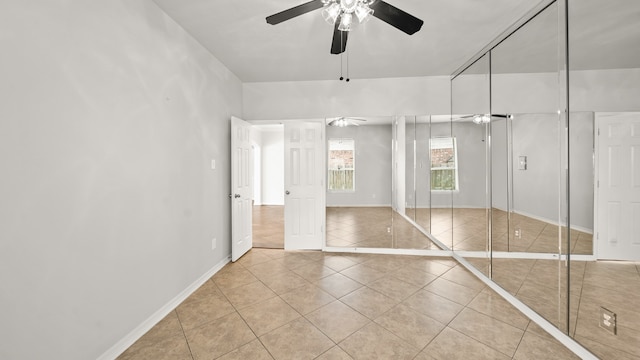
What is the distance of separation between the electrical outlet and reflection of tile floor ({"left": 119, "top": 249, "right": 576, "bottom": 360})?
32 cm

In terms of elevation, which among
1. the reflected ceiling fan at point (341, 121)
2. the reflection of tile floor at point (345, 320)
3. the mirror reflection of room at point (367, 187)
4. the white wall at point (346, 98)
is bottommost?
the reflection of tile floor at point (345, 320)

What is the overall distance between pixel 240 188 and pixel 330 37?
237 centimetres

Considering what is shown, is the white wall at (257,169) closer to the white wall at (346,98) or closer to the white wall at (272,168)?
the white wall at (272,168)

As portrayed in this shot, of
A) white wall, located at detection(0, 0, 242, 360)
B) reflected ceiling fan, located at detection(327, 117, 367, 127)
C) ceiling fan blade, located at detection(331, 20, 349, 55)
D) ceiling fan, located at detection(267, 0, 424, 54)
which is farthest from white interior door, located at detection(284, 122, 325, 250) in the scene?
ceiling fan, located at detection(267, 0, 424, 54)

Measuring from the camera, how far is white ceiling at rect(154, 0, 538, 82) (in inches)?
85.6

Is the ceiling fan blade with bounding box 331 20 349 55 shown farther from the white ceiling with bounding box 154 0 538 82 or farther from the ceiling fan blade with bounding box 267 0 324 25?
the white ceiling with bounding box 154 0 538 82

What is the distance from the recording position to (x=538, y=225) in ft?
7.46

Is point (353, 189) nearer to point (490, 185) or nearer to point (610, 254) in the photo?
point (490, 185)

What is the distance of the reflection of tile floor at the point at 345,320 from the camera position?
1.75m

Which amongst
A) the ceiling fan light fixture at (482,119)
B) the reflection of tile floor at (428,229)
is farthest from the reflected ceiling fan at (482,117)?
the reflection of tile floor at (428,229)

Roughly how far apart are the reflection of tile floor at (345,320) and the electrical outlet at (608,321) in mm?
320

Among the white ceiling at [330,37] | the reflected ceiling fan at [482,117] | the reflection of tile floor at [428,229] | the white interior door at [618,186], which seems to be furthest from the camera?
the reflected ceiling fan at [482,117]

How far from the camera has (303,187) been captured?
393 centimetres

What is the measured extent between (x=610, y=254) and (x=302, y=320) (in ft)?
7.49
